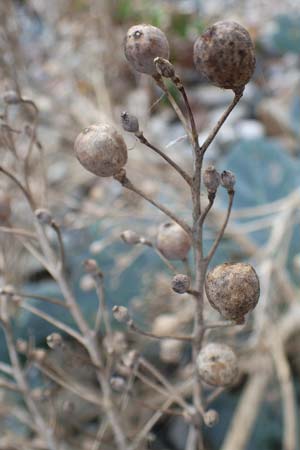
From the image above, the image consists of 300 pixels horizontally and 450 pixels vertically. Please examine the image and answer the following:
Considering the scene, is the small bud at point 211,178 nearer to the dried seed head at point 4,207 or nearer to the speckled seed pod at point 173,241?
the speckled seed pod at point 173,241

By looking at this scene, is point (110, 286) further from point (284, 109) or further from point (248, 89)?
point (248, 89)

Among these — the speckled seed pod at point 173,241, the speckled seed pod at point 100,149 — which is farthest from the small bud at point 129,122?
the speckled seed pod at point 173,241

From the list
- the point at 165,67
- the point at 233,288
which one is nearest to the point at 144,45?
the point at 165,67

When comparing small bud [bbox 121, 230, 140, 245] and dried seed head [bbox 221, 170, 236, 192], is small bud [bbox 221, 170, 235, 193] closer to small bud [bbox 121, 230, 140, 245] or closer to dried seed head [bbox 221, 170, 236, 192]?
dried seed head [bbox 221, 170, 236, 192]

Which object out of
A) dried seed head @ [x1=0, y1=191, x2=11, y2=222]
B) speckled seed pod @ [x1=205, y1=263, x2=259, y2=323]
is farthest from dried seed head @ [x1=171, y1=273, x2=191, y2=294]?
dried seed head @ [x1=0, y1=191, x2=11, y2=222]

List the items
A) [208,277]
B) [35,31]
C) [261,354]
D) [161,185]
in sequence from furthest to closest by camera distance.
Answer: [35,31], [161,185], [261,354], [208,277]

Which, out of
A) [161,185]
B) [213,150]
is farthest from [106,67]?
[213,150]

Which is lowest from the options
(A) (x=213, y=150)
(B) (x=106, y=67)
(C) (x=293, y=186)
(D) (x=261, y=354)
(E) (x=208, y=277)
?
(E) (x=208, y=277)
